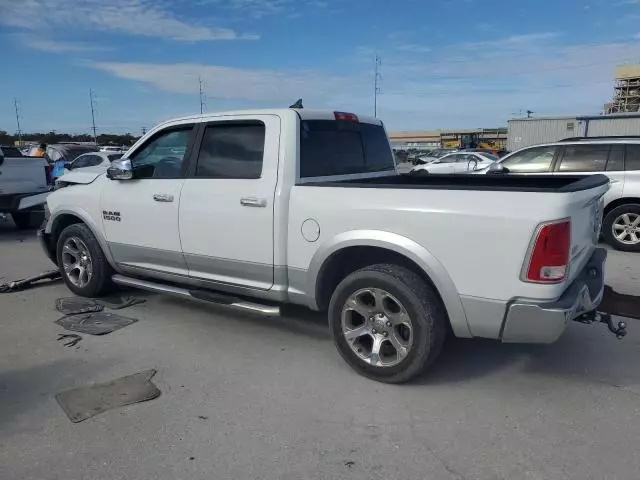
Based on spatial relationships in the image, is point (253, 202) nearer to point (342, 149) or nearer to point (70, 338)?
point (342, 149)

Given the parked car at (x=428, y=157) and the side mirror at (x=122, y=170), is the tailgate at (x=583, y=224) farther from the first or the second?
the parked car at (x=428, y=157)

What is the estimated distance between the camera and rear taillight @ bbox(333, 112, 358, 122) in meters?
4.63

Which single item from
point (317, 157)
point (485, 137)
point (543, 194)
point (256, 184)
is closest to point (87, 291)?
point (256, 184)

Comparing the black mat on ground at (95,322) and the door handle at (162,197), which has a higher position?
the door handle at (162,197)

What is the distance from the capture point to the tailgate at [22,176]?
33.3 feet

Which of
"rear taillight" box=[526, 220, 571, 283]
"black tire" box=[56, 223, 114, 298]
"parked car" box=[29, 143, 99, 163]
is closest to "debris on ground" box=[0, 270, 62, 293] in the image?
"black tire" box=[56, 223, 114, 298]

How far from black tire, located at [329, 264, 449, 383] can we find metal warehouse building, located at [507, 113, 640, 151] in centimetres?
3256

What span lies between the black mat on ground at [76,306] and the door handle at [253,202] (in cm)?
224

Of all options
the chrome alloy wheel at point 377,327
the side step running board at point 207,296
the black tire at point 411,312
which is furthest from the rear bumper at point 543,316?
the side step running board at point 207,296

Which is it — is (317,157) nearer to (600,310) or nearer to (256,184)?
(256,184)

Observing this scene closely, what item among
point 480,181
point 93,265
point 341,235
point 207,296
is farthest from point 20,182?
point 480,181

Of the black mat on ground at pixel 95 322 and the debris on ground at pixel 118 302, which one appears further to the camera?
the debris on ground at pixel 118 302

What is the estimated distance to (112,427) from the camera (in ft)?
10.4

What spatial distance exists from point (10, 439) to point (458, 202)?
2.96 m
